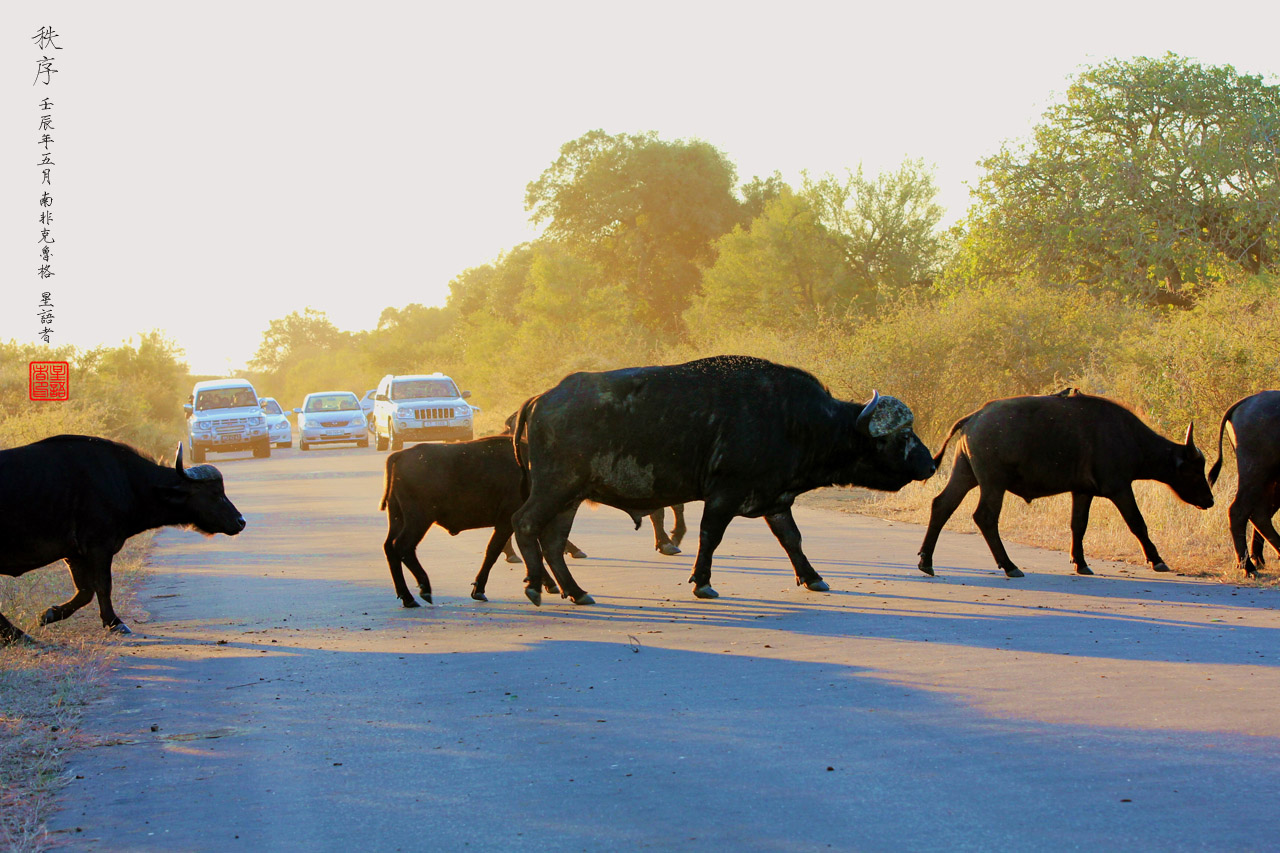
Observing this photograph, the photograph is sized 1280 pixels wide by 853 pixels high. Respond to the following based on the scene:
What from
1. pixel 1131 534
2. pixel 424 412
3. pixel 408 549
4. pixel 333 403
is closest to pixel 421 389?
pixel 424 412

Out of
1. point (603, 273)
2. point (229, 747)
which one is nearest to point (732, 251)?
point (603, 273)

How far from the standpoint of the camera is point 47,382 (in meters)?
34.4

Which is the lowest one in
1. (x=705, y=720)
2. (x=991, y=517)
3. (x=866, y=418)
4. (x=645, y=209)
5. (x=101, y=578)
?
(x=705, y=720)

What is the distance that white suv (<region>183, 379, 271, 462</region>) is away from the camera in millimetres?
36344

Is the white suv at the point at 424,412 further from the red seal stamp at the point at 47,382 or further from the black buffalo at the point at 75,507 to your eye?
the black buffalo at the point at 75,507

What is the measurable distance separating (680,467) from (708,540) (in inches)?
24.1

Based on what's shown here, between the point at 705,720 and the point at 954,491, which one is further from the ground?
the point at 954,491

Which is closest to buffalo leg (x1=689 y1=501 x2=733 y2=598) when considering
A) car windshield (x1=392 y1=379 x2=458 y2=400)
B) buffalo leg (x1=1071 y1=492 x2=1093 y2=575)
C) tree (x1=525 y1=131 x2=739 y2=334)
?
buffalo leg (x1=1071 y1=492 x2=1093 y2=575)

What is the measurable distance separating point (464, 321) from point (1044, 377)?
58.3 meters

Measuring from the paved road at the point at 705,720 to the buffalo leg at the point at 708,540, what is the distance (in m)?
0.18

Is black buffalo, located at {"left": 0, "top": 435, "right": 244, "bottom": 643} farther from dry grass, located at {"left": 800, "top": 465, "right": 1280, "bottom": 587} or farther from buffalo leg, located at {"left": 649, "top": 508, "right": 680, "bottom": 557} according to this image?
dry grass, located at {"left": 800, "top": 465, "right": 1280, "bottom": 587}

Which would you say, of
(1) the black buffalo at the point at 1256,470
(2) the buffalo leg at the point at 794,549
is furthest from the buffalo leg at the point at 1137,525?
(2) the buffalo leg at the point at 794,549

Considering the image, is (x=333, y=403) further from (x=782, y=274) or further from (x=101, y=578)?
(x=101, y=578)

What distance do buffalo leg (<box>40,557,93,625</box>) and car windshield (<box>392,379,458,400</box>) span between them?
26.9 m
